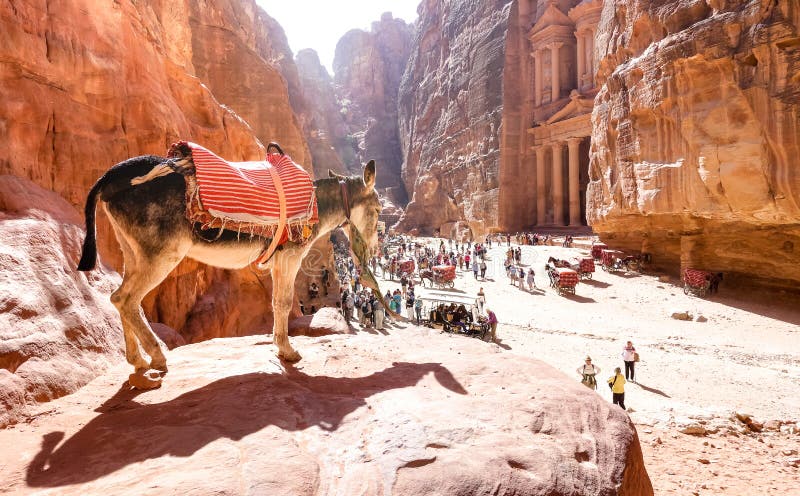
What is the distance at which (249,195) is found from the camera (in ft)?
16.5

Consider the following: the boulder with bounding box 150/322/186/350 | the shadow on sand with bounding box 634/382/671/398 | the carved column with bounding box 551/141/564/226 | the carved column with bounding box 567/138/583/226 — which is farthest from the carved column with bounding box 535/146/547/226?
the boulder with bounding box 150/322/186/350

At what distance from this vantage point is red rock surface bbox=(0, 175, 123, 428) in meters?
3.87

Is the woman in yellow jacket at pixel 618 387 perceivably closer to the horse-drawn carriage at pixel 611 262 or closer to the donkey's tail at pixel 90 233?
the donkey's tail at pixel 90 233

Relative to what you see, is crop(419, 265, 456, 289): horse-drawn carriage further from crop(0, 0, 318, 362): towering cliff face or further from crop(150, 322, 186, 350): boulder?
crop(150, 322, 186, 350): boulder

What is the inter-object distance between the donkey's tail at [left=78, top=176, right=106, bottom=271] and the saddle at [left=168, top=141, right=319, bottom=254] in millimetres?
751

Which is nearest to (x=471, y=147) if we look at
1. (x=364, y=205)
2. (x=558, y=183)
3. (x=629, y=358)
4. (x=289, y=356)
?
(x=558, y=183)

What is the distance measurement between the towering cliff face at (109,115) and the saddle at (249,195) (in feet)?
13.8

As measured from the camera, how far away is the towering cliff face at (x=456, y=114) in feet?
191

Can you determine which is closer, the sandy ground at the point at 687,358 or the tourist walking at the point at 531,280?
the sandy ground at the point at 687,358

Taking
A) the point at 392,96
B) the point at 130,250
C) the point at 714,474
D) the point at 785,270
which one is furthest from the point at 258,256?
the point at 392,96

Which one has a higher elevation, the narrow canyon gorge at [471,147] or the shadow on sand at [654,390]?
the narrow canyon gorge at [471,147]

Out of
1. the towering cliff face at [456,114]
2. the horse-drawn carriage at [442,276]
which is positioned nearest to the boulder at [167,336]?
the horse-drawn carriage at [442,276]

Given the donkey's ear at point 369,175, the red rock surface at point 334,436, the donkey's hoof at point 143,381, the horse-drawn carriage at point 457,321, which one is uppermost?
the donkey's ear at point 369,175

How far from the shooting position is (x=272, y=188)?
Answer: 5.32 meters
